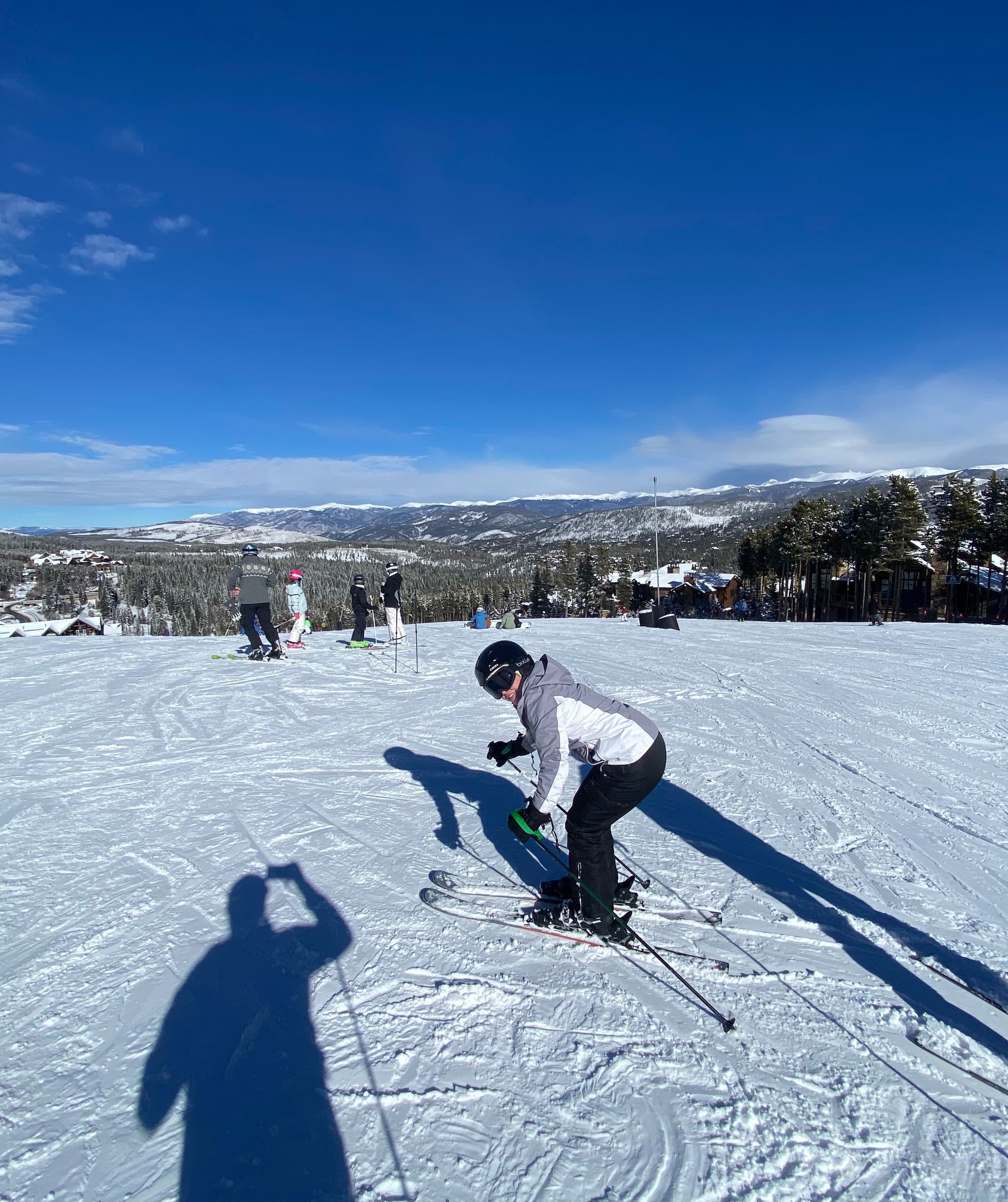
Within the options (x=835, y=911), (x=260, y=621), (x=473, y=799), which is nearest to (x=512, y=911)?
(x=473, y=799)

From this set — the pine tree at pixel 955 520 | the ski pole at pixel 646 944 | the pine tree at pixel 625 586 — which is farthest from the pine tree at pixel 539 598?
the ski pole at pixel 646 944

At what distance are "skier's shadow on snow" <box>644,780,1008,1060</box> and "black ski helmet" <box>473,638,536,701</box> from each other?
2.33m

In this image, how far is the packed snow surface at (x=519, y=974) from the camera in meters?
2.13

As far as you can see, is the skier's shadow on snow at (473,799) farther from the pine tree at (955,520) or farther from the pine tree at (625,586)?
the pine tree at (625,586)

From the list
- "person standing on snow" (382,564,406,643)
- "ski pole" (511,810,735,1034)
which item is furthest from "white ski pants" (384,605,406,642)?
"ski pole" (511,810,735,1034)

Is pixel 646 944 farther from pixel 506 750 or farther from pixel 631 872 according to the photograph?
pixel 506 750

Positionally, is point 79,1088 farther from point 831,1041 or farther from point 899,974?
point 899,974

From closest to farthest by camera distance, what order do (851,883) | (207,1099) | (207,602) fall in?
(207,1099), (851,883), (207,602)

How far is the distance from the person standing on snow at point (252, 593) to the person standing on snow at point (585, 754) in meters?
9.64

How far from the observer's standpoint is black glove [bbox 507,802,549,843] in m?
3.20

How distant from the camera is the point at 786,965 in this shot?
3146 mm

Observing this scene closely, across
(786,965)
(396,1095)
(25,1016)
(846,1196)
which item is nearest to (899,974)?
(786,965)

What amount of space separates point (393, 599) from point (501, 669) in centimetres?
1116

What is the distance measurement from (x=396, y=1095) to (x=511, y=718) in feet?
19.4
